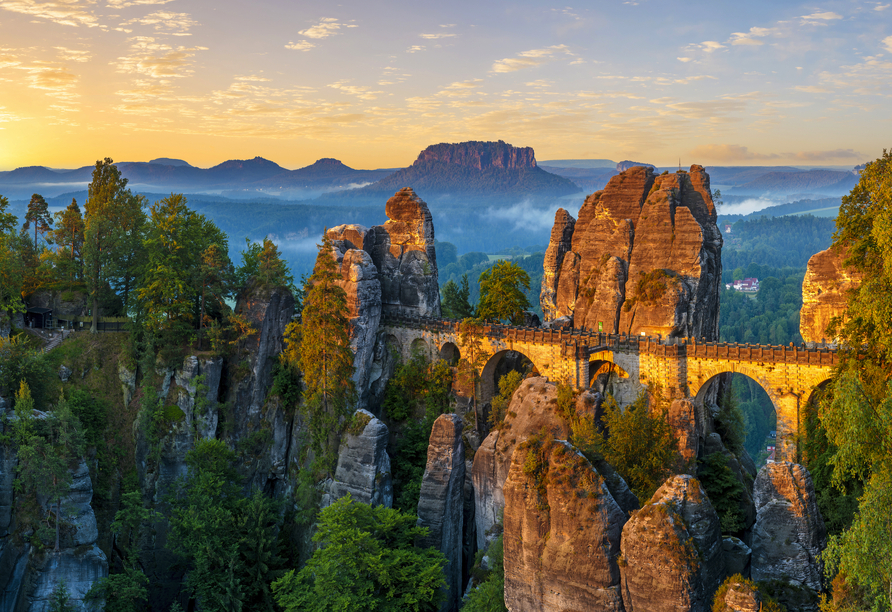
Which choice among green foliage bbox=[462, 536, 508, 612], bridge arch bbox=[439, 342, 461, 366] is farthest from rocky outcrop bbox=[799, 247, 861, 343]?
green foliage bbox=[462, 536, 508, 612]

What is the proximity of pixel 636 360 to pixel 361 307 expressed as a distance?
18580 millimetres

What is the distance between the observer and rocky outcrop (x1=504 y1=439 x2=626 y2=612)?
2147 centimetres

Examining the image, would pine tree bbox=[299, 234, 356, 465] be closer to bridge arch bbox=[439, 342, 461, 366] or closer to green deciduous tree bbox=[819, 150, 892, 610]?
bridge arch bbox=[439, 342, 461, 366]

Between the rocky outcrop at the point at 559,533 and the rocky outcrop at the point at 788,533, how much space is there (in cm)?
435

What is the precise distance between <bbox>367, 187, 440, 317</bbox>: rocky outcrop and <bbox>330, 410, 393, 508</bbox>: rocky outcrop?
1620 cm

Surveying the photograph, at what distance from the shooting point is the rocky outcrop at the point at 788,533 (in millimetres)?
21469

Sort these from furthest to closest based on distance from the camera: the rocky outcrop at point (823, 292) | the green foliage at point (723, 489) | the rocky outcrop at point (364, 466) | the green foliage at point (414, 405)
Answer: the green foliage at point (414, 405) → the rocky outcrop at point (823, 292) → the rocky outcrop at point (364, 466) → the green foliage at point (723, 489)

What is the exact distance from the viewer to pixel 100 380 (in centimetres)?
4659

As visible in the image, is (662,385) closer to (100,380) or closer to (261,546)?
(261,546)

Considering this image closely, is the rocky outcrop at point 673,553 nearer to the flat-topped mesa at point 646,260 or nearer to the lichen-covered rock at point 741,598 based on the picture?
the lichen-covered rock at point 741,598

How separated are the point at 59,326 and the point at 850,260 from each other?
50.5 m

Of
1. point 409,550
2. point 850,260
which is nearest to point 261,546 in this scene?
point 409,550

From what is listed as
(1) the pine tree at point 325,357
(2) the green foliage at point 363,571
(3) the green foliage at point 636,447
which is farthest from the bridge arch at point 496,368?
(2) the green foliage at point 363,571

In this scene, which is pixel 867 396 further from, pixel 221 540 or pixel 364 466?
pixel 221 540
